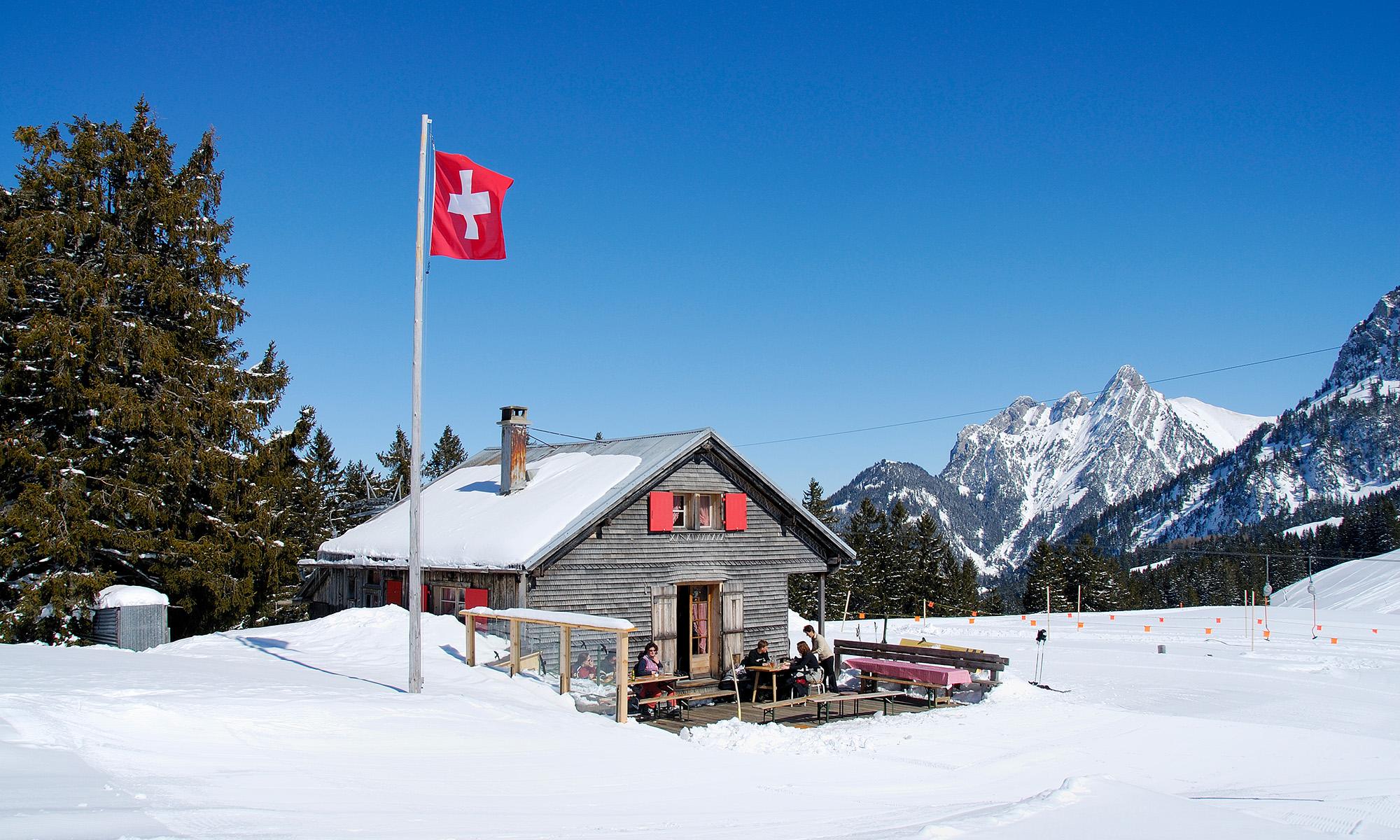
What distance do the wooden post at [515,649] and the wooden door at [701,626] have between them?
697 centimetres

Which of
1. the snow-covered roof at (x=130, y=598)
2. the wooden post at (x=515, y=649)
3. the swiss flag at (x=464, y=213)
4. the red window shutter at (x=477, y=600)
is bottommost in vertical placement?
the wooden post at (x=515, y=649)

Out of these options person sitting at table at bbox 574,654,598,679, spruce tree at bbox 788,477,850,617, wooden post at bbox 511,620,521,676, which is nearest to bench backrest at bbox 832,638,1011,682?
person sitting at table at bbox 574,654,598,679

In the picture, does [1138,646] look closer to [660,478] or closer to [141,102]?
[660,478]

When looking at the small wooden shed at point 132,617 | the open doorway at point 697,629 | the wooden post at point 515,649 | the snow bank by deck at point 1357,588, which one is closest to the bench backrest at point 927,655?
the open doorway at point 697,629

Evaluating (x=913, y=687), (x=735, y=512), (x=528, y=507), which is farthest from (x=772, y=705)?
(x=528, y=507)

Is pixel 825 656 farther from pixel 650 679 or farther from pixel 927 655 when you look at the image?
pixel 650 679

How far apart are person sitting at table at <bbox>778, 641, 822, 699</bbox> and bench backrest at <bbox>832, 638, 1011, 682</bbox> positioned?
1.90 m

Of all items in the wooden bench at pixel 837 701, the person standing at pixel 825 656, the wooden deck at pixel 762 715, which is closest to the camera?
the wooden deck at pixel 762 715

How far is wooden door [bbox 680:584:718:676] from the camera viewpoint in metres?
22.7

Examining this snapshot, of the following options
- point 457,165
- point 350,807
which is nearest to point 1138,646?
point 457,165

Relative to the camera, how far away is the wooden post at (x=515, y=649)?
53.2 feet

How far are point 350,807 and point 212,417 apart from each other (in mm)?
18216

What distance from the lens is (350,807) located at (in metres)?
7.59

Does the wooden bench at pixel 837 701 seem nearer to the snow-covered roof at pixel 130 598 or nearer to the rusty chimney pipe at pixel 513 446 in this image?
the rusty chimney pipe at pixel 513 446
